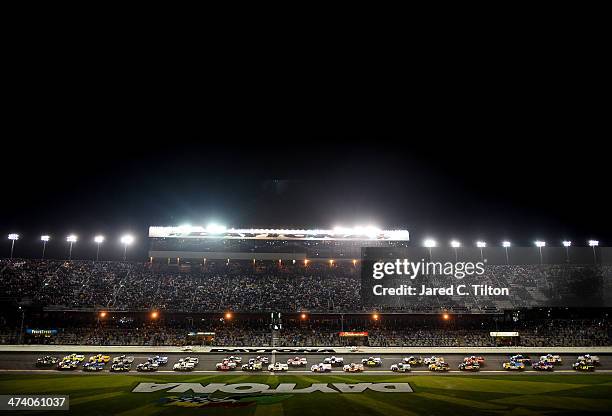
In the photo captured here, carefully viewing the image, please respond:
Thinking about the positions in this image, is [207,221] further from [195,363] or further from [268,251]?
[195,363]

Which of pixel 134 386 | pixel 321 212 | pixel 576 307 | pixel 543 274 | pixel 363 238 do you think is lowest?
pixel 134 386

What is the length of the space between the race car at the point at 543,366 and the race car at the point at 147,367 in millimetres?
43516

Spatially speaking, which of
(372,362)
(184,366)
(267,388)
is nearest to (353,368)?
(372,362)

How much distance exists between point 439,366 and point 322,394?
61.7 feet

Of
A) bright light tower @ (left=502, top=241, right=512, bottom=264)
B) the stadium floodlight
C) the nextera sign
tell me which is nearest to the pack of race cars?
the nextera sign

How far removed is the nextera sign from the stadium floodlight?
43.2 meters

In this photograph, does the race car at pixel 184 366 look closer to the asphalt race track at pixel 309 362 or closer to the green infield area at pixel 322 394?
the asphalt race track at pixel 309 362

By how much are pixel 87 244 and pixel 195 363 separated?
167 feet

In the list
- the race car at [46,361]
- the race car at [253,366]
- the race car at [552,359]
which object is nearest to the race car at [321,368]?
the race car at [253,366]

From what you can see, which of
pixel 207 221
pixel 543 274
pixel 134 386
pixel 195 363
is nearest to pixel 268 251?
pixel 207 221

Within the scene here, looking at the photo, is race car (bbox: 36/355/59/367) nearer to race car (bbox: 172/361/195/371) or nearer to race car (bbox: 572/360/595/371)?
race car (bbox: 172/361/195/371)

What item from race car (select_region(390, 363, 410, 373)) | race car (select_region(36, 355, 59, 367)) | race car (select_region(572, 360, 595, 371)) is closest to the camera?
race car (select_region(390, 363, 410, 373))

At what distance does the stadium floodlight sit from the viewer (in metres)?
82.7

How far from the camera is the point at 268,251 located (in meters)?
85.0
